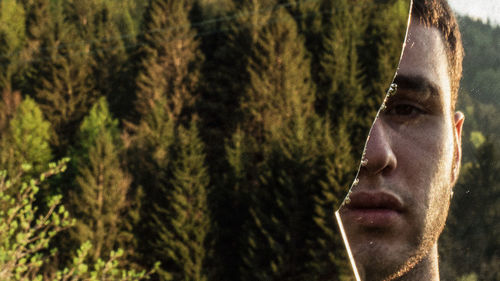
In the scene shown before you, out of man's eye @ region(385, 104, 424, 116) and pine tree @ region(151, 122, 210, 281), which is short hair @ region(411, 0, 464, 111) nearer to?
man's eye @ region(385, 104, 424, 116)

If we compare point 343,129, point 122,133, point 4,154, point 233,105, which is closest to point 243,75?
point 233,105

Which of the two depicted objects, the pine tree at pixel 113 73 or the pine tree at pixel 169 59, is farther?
the pine tree at pixel 113 73

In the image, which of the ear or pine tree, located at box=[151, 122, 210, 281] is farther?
pine tree, located at box=[151, 122, 210, 281]

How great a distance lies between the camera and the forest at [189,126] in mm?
25797

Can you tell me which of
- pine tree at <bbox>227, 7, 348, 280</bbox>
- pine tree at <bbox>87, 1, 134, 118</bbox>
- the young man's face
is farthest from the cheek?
pine tree at <bbox>87, 1, 134, 118</bbox>

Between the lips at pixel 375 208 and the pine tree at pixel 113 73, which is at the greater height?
the lips at pixel 375 208

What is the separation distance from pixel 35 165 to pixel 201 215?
1054cm

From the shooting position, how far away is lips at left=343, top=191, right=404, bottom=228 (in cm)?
35

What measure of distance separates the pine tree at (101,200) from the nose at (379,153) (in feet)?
94.8

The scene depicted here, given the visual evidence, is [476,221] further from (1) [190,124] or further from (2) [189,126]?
(2) [189,126]

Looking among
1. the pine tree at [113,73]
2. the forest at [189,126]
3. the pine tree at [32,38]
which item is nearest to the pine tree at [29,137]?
the forest at [189,126]

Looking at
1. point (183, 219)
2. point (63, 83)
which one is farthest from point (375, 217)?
point (63, 83)

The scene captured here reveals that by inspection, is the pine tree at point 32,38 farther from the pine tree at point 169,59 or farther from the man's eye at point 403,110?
the man's eye at point 403,110

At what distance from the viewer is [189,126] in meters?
34.9
